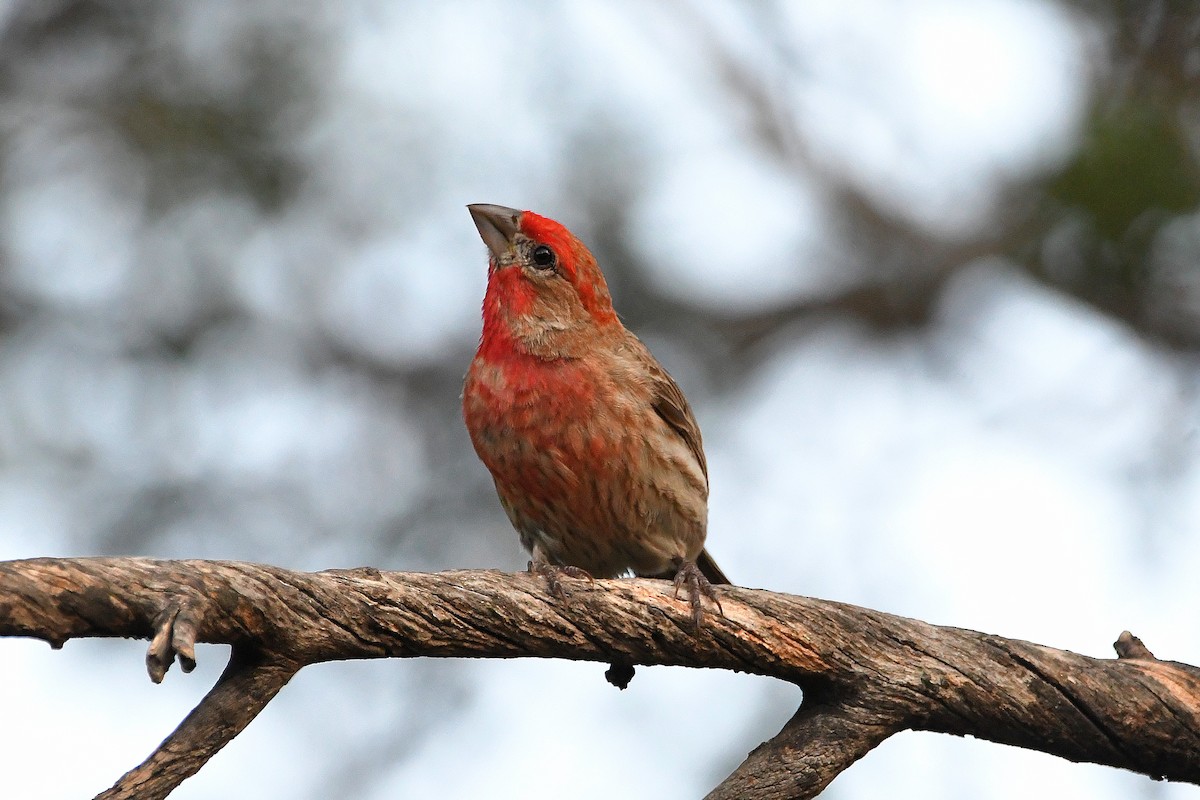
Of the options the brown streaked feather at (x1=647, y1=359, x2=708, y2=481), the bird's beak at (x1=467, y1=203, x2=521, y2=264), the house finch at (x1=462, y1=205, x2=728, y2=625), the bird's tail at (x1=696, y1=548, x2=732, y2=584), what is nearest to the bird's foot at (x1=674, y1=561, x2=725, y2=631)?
the house finch at (x1=462, y1=205, x2=728, y2=625)

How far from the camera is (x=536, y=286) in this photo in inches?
218

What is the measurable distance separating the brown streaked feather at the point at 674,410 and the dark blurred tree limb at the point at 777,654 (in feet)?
4.87

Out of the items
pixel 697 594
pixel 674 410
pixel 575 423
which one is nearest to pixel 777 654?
pixel 697 594

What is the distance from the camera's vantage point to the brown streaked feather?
5.41m

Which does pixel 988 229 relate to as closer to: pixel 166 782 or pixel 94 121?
pixel 94 121

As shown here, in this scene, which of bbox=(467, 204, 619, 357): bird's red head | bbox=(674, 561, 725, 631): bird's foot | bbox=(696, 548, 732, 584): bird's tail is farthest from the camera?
bbox=(696, 548, 732, 584): bird's tail

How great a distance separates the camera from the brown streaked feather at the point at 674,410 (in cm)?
541

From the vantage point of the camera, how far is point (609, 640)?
3.66 meters

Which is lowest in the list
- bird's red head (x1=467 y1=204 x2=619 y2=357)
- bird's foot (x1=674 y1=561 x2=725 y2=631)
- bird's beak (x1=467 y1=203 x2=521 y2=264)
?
bird's foot (x1=674 y1=561 x2=725 y2=631)

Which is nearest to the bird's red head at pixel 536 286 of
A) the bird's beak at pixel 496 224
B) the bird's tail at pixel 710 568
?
the bird's beak at pixel 496 224

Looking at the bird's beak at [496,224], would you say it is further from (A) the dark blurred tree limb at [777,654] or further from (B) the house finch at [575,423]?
(A) the dark blurred tree limb at [777,654]

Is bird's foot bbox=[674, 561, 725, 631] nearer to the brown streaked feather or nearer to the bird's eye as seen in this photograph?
the brown streaked feather

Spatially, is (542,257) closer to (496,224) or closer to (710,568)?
(496,224)

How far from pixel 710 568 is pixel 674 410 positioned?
2.85 ft
